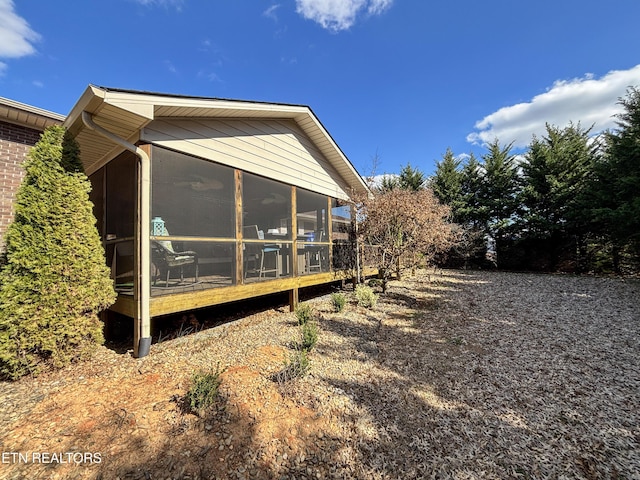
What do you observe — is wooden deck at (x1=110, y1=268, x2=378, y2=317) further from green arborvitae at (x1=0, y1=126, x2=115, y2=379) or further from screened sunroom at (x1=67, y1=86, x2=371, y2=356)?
green arborvitae at (x1=0, y1=126, x2=115, y2=379)

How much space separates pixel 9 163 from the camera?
5590 mm

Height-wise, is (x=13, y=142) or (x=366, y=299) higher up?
(x=13, y=142)

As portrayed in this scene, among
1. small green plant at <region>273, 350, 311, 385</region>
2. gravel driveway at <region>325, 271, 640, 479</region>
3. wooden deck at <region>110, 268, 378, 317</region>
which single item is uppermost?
wooden deck at <region>110, 268, 378, 317</region>

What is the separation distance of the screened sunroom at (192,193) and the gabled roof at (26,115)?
1153 millimetres

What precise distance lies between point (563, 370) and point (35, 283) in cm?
745

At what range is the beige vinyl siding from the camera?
15.5 feet

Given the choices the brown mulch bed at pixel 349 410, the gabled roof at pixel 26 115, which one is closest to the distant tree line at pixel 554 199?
the brown mulch bed at pixel 349 410

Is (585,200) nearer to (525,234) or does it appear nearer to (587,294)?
(525,234)

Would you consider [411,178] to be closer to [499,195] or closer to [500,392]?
[499,195]

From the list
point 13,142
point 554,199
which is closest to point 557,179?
point 554,199

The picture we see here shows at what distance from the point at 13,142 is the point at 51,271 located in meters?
4.42

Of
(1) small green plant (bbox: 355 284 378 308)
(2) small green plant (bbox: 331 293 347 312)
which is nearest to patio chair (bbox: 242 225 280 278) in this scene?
(2) small green plant (bbox: 331 293 347 312)

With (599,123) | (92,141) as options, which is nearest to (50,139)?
(92,141)

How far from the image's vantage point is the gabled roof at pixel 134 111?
11.9 feet
